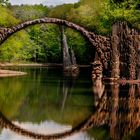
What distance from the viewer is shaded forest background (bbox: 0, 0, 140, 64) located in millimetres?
64062

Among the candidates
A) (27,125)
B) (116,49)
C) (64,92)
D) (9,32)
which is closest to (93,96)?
(64,92)

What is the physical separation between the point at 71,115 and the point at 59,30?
81149mm

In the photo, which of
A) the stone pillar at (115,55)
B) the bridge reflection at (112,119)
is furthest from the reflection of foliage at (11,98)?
the stone pillar at (115,55)

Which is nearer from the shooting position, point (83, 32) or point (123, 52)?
point (123, 52)

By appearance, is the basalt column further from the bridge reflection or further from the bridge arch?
the bridge reflection

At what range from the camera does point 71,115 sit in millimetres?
21078

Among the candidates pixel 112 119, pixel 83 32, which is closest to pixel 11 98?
pixel 112 119

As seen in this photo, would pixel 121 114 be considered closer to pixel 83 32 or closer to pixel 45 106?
pixel 45 106

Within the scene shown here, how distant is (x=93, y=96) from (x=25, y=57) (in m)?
70.1

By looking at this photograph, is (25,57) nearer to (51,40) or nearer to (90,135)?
(51,40)

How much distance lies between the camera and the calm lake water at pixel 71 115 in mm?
17062

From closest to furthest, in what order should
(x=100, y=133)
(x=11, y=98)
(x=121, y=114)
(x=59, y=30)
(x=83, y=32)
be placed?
(x=100, y=133) → (x=121, y=114) → (x=11, y=98) → (x=83, y=32) → (x=59, y=30)

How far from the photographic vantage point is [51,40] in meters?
103

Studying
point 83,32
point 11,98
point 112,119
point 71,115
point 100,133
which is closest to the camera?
point 100,133
